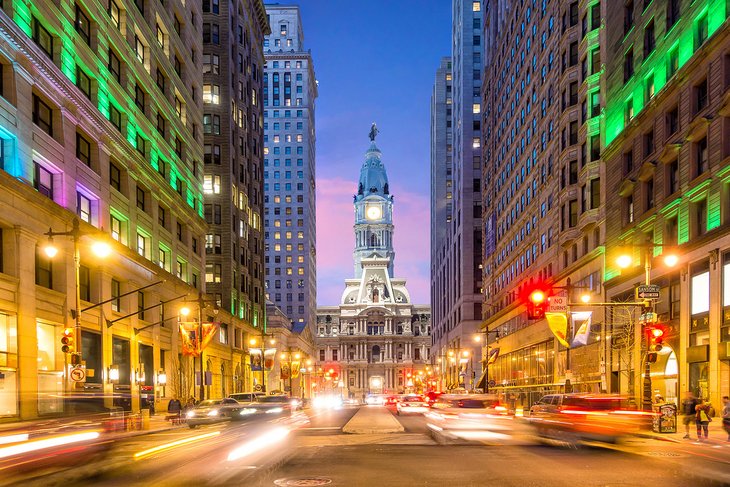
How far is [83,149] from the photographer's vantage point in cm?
4269

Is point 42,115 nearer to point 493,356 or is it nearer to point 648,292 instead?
point 648,292

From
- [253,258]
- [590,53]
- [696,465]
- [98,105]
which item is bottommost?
[696,465]

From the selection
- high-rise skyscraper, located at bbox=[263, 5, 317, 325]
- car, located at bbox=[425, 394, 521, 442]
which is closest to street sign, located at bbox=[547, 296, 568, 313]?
car, located at bbox=[425, 394, 521, 442]

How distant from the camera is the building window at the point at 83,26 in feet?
137

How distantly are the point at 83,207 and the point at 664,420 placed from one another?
105ft

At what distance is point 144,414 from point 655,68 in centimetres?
3402

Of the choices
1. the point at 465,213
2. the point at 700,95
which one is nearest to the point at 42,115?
the point at 700,95

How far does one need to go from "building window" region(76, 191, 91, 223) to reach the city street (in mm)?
21598

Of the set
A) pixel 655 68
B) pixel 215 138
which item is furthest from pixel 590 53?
pixel 215 138

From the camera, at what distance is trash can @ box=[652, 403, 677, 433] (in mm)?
27484

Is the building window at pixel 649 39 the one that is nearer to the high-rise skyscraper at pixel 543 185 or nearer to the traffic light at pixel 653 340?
the high-rise skyscraper at pixel 543 185

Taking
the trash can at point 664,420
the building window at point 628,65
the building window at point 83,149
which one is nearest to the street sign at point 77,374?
the building window at point 83,149

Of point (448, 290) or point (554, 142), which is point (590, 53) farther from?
point (448, 290)

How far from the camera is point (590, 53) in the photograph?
56.7 meters
